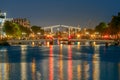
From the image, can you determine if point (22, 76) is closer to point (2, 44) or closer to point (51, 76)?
point (51, 76)

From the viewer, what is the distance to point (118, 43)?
15038 cm

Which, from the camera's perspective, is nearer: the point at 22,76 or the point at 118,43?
the point at 22,76

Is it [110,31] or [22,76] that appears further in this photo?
[110,31]

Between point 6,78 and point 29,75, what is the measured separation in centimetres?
282

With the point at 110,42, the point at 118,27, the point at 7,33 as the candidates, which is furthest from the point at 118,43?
Answer: the point at 7,33

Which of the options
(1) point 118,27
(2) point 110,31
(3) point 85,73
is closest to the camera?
(3) point 85,73

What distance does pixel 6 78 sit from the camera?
4238cm

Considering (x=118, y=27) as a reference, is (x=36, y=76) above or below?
below

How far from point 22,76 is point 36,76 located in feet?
4.17

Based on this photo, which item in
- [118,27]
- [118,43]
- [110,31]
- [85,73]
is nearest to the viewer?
[85,73]

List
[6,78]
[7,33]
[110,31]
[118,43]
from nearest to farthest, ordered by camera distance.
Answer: [6,78] → [118,43] → [110,31] → [7,33]

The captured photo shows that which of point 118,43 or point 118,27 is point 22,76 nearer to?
point 118,43

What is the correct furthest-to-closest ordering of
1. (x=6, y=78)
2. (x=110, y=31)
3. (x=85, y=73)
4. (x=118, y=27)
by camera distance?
(x=110, y=31) < (x=118, y=27) < (x=85, y=73) < (x=6, y=78)

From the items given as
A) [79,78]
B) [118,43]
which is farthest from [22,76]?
[118,43]
